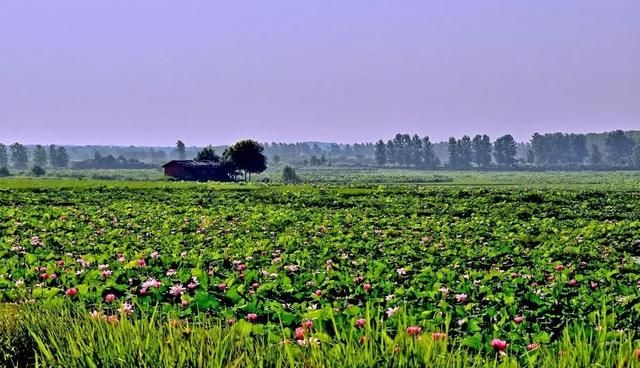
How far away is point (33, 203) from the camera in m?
31.2

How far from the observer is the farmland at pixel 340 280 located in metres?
5.59

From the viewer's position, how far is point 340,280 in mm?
8961

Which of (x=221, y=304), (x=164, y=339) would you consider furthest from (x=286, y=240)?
(x=164, y=339)

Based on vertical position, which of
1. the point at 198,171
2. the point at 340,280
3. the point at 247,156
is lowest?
the point at 340,280

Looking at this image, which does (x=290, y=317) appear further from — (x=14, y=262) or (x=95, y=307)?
(x=14, y=262)

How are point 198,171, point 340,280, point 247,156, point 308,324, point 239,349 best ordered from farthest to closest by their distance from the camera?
point 247,156 → point 198,171 → point 340,280 → point 308,324 → point 239,349

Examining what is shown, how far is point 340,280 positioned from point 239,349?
4.22 metres

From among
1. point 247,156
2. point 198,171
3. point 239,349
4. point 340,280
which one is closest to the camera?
point 239,349

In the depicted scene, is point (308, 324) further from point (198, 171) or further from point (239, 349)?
point (198, 171)

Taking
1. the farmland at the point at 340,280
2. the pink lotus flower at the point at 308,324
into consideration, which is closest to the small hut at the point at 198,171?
the farmland at the point at 340,280

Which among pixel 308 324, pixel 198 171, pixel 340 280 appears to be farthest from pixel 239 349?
pixel 198 171

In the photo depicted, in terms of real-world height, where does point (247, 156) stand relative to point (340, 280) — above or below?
above

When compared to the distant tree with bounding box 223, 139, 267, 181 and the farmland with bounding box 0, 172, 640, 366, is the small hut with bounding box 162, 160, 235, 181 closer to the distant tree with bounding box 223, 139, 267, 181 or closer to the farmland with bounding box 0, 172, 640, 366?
the distant tree with bounding box 223, 139, 267, 181

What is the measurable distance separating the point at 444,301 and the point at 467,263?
4.95m
